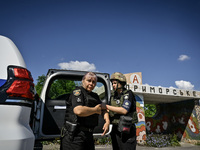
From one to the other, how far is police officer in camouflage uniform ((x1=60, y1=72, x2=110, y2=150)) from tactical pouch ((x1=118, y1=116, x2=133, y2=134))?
433 millimetres

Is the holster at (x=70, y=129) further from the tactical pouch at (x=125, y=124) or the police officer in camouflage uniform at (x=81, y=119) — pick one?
the tactical pouch at (x=125, y=124)

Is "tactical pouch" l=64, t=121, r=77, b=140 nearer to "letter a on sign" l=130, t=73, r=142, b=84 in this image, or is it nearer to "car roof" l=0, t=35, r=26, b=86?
"car roof" l=0, t=35, r=26, b=86

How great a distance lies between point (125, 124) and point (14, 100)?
1.56 meters

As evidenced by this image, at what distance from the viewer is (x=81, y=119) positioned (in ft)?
5.88

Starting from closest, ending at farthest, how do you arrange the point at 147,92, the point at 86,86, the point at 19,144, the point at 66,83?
the point at 19,144
the point at 86,86
the point at 147,92
the point at 66,83

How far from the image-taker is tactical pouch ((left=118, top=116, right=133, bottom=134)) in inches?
87.0

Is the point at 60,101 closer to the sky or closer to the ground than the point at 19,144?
closer to the sky

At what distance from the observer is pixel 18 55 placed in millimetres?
1377

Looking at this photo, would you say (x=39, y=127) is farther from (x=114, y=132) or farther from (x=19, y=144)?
(x=19, y=144)

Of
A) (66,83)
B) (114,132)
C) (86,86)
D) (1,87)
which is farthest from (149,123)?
(66,83)

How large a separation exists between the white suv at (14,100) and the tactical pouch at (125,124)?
4.39 ft

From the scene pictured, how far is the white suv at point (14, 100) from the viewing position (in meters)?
1.08

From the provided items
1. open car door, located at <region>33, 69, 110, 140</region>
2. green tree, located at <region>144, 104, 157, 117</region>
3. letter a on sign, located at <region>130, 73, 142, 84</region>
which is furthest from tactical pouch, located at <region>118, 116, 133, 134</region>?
green tree, located at <region>144, 104, 157, 117</region>

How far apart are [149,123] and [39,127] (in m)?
12.4
